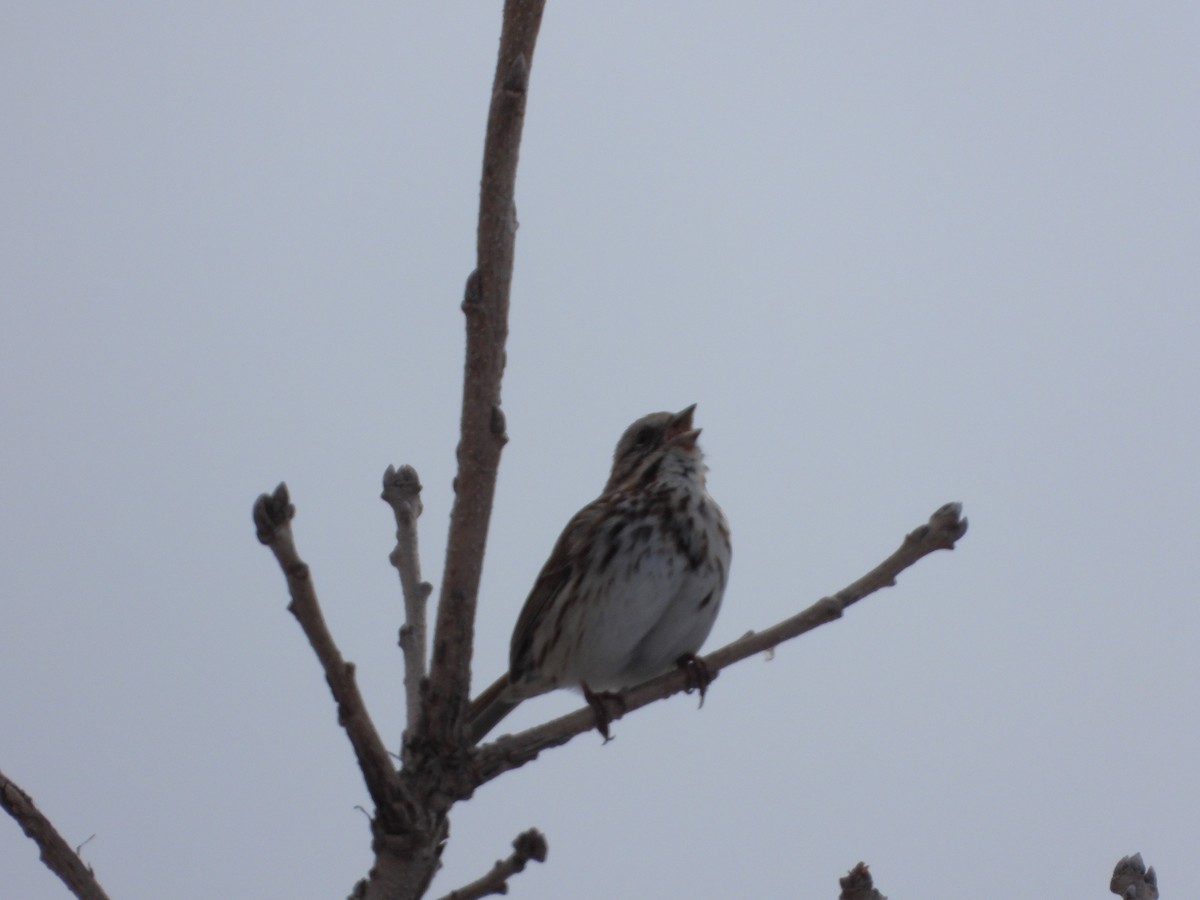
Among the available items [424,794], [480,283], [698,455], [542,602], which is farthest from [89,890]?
[698,455]

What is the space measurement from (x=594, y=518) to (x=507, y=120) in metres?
3.41

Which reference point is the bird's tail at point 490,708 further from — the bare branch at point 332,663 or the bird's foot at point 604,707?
the bare branch at point 332,663

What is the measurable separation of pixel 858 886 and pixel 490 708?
339cm

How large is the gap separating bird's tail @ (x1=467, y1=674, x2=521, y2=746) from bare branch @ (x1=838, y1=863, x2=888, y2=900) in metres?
3.25

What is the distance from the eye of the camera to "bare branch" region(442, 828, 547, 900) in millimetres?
3580

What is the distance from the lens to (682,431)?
7.04 m

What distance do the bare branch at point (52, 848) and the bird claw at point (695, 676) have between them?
1.74 metres

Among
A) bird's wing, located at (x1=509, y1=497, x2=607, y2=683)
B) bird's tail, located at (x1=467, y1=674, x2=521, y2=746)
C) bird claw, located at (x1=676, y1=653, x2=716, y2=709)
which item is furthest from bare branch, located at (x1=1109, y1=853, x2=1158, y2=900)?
bird's tail, located at (x1=467, y1=674, x2=521, y2=746)

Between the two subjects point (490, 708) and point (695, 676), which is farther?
point (490, 708)

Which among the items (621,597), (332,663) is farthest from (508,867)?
(621,597)

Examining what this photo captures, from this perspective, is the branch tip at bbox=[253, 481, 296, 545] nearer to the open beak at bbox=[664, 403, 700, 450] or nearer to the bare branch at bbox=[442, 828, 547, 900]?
the bare branch at bbox=[442, 828, 547, 900]

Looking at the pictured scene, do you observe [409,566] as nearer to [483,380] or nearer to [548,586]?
[483,380]

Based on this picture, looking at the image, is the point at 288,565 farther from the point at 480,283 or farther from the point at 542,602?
the point at 542,602

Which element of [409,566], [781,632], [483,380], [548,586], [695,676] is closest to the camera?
[483,380]
